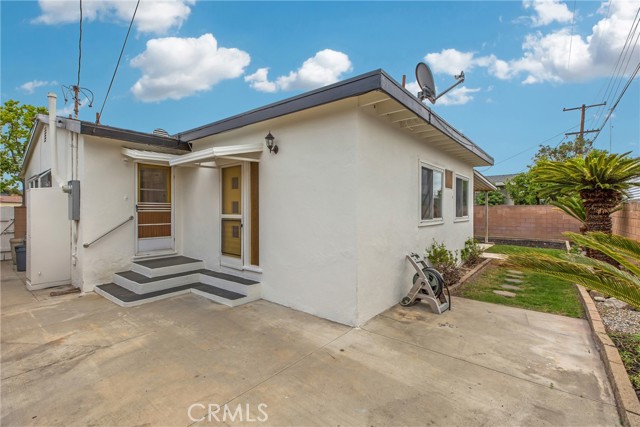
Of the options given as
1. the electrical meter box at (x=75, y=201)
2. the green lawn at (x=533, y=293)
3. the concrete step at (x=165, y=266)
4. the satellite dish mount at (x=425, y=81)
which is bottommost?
the green lawn at (x=533, y=293)

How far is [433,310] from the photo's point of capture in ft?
15.3

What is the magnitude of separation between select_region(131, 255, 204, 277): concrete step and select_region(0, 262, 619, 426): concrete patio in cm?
113

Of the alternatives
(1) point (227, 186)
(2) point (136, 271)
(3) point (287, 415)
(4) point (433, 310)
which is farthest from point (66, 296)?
(4) point (433, 310)

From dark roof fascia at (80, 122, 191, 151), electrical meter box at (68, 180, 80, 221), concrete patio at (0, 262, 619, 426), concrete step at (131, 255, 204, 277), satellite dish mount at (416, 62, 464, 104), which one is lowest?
concrete patio at (0, 262, 619, 426)

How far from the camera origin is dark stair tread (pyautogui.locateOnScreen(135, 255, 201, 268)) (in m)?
6.00

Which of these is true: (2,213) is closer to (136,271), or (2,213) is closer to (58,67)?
(58,67)

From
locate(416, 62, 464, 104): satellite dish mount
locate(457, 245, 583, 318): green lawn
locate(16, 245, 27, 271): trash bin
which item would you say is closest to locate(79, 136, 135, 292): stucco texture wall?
locate(16, 245, 27, 271): trash bin

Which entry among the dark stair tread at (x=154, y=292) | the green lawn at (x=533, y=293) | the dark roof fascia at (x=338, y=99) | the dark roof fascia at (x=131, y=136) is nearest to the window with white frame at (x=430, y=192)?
the dark roof fascia at (x=338, y=99)

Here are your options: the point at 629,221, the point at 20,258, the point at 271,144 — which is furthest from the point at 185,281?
the point at 629,221

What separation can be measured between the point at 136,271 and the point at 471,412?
6422mm

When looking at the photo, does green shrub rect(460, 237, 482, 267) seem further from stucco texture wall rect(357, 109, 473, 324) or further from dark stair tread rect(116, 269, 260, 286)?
dark stair tread rect(116, 269, 260, 286)

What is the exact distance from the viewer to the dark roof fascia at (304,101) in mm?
3514

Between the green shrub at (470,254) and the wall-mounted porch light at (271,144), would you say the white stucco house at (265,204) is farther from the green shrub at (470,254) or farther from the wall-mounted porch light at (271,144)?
the green shrub at (470,254)

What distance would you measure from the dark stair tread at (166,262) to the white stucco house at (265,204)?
1.7 inches
